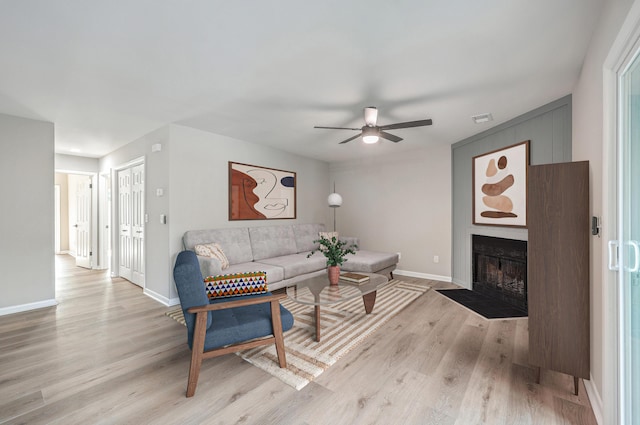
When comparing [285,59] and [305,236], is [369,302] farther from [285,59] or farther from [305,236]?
[285,59]

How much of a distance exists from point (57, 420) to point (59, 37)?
2444 millimetres

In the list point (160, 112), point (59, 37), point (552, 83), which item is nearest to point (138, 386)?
point (59, 37)

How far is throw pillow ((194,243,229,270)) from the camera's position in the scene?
11.7 feet

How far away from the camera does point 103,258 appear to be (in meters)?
5.98

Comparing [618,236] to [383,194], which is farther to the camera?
[383,194]

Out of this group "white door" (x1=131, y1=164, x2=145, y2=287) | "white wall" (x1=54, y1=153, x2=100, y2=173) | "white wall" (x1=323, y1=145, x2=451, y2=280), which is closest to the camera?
"white door" (x1=131, y1=164, x2=145, y2=287)

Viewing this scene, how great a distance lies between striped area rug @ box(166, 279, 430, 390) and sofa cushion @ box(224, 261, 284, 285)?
37 centimetres

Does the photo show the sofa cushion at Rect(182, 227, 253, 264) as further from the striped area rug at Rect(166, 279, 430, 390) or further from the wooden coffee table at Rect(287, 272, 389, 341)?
the wooden coffee table at Rect(287, 272, 389, 341)

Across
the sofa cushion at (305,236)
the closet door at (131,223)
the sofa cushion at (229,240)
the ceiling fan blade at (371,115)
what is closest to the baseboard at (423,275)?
the sofa cushion at (305,236)

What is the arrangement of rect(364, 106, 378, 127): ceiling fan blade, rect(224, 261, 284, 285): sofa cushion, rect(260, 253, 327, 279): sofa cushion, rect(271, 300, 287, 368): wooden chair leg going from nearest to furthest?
1. rect(271, 300, 287, 368): wooden chair leg
2. rect(364, 106, 378, 127): ceiling fan blade
3. rect(224, 261, 284, 285): sofa cushion
4. rect(260, 253, 327, 279): sofa cushion

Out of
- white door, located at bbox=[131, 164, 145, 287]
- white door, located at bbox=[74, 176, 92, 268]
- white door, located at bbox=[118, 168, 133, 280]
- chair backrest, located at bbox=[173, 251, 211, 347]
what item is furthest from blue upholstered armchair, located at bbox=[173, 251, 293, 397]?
white door, located at bbox=[74, 176, 92, 268]

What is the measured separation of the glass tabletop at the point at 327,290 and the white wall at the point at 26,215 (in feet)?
11.1

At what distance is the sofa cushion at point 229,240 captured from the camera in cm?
375

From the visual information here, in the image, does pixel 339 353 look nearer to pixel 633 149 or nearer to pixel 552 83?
pixel 633 149
